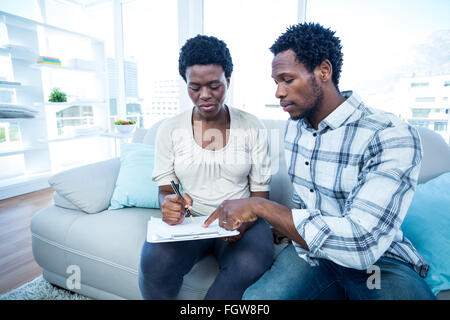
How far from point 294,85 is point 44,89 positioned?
11.6 feet

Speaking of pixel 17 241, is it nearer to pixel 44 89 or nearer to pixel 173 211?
pixel 173 211

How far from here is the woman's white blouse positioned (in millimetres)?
1099

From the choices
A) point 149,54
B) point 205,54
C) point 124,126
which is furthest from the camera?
point 149,54

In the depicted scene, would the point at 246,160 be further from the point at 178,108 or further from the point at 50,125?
the point at 50,125

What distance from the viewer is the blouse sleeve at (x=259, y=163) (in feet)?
3.69

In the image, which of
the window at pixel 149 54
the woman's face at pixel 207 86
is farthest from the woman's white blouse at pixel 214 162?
the window at pixel 149 54

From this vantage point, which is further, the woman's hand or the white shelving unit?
the white shelving unit

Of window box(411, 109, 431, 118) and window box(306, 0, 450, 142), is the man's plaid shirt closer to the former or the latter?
window box(306, 0, 450, 142)

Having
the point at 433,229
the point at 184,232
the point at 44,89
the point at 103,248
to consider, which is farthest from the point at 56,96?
the point at 433,229

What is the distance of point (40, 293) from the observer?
1.36 m

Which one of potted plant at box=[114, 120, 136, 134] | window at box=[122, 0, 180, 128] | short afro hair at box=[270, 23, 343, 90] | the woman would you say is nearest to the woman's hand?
the woman

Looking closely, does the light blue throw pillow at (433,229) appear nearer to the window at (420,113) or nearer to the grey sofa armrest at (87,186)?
the grey sofa armrest at (87,186)

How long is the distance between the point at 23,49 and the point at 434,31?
146 inches
